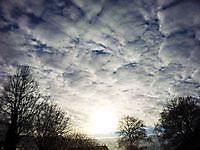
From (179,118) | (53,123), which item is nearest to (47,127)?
(53,123)

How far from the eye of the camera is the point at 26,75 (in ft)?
82.0

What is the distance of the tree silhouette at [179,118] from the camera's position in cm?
4106

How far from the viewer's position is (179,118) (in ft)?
140

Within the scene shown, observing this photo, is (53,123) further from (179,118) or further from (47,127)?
(179,118)

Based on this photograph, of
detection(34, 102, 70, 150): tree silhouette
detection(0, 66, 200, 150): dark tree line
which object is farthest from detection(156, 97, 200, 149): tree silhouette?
detection(34, 102, 70, 150): tree silhouette

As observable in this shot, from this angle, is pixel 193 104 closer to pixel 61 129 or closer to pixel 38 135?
pixel 61 129

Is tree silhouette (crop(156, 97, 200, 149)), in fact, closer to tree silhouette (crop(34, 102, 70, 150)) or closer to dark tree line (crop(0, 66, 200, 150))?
dark tree line (crop(0, 66, 200, 150))

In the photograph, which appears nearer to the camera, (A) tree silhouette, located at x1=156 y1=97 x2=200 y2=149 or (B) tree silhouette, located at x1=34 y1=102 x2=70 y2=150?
(B) tree silhouette, located at x1=34 y1=102 x2=70 y2=150

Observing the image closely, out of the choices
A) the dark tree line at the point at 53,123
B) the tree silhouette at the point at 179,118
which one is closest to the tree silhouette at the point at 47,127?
the dark tree line at the point at 53,123

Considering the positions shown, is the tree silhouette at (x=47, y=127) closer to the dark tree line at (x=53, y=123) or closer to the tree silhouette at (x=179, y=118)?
the dark tree line at (x=53, y=123)

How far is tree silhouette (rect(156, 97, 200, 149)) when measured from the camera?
1617 inches

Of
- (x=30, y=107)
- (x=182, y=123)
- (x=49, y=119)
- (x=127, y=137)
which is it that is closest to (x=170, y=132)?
(x=182, y=123)

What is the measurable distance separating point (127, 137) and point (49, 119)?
2826 centimetres

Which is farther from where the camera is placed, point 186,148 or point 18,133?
point 18,133
